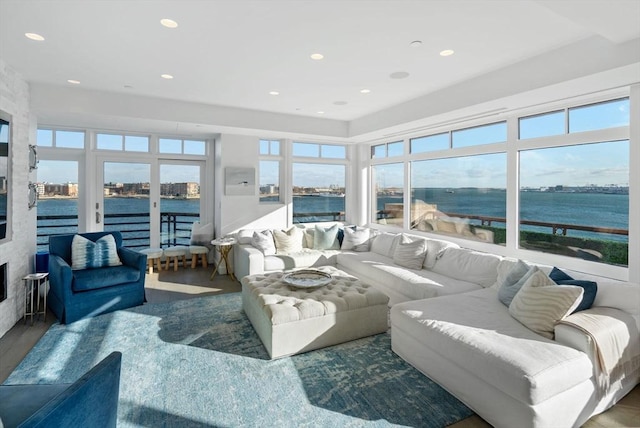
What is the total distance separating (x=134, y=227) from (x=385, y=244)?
4.71 m

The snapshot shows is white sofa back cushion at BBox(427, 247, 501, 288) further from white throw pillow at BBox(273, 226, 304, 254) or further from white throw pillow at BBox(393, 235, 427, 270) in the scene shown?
white throw pillow at BBox(273, 226, 304, 254)

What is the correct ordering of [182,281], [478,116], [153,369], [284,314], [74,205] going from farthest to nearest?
[74,205], [182,281], [478,116], [284,314], [153,369]

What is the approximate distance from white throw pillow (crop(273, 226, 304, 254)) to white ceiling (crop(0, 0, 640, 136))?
237 cm

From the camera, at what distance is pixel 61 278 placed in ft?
11.8

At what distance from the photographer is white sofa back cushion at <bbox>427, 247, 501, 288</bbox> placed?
3.83 m

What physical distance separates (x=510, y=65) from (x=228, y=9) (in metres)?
2.86

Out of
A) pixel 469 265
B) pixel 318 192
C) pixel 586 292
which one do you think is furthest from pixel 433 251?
pixel 318 192

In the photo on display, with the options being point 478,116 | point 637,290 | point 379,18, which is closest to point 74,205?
point 379,18

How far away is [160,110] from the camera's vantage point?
4844 mm

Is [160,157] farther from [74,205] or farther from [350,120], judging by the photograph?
[350,120]

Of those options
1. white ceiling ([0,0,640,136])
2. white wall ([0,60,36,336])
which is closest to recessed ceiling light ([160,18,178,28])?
white ceiling ([0,0,640,136])

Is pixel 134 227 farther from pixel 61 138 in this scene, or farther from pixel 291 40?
pixel 291 40

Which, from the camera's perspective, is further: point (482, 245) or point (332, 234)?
point (332, 234)

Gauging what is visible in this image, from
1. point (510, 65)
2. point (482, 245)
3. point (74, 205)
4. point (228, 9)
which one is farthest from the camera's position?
point (74, 205)
